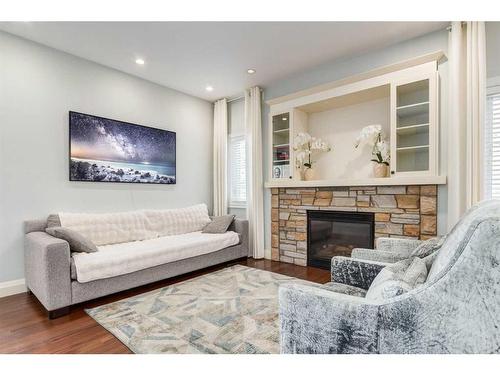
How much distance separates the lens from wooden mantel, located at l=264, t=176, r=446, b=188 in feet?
9.03

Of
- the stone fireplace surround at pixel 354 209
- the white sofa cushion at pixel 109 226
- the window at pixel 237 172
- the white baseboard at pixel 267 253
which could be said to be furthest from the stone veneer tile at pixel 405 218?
the white sofa cushion at pixel 109 226

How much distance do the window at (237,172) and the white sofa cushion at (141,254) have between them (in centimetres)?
98

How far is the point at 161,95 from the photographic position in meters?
4.20

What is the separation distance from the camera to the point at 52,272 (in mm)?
2246

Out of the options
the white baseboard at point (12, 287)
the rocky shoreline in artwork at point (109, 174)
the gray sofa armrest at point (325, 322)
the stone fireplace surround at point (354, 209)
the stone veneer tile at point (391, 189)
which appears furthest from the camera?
the rocky shoreline in artwork at point (109, 174)

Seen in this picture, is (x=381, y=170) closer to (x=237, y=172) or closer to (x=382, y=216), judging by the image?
(x=382, y=216)

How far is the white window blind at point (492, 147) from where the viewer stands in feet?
8.68

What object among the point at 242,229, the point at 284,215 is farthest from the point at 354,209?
the point at 242,229

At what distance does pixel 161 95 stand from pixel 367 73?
2.99m

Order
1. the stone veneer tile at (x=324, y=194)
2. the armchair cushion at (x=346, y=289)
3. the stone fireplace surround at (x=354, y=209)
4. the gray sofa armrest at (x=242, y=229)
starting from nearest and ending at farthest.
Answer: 1. the armchair cushion at (x=346, y=289)
2. the stone fireplace surround at (x=354, y=209)
3. the stone veneer tile at (x=324, y=194)
4. the gray sofa armrest at (x=242, y=229)

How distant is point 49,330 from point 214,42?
10.2 feet

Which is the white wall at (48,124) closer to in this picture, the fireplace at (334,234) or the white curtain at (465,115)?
the fireplace at (334,234)
